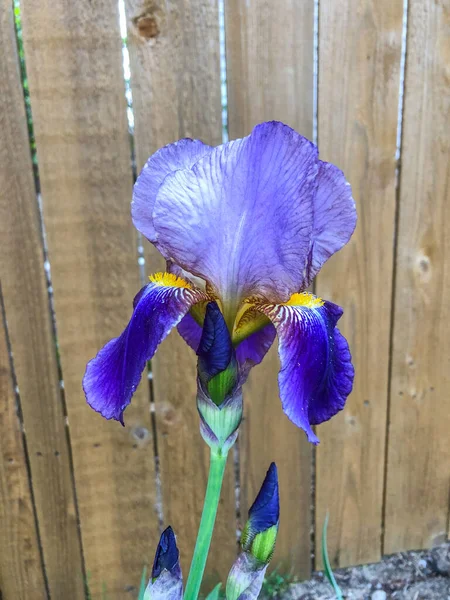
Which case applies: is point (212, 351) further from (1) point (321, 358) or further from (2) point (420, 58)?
(2) point (420, 58)

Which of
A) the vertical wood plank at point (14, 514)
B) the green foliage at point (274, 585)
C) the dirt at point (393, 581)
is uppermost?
the vertical wood plank at point (14, 514)

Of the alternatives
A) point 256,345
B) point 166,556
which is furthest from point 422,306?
point 166,556

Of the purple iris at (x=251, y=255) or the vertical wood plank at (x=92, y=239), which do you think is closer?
the purple iris at (x=251, y=255)

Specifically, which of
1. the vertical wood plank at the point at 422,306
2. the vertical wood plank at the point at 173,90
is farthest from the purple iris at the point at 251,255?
the vertical wood plank at the point at 422,306

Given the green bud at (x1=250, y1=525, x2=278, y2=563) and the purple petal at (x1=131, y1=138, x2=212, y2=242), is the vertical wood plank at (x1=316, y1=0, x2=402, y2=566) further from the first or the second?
the green bud at (x1=250, y1=525, x2=278, y2=563)

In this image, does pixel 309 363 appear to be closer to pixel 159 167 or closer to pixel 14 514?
pixel 159 167

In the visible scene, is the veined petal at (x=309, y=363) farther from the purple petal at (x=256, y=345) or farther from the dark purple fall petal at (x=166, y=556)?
the dark purple fall petal at (x=166, y=556)
